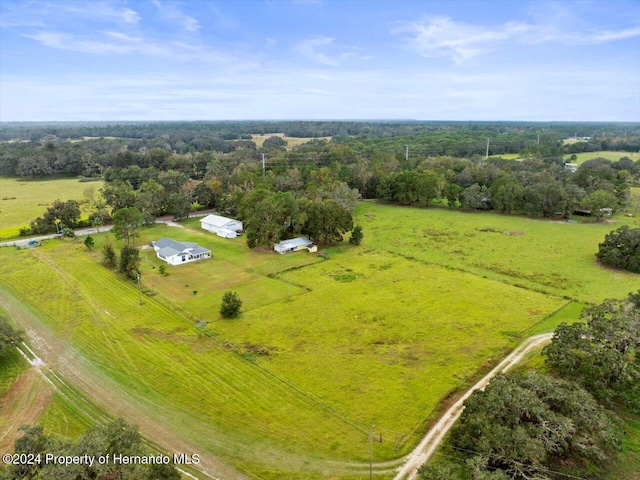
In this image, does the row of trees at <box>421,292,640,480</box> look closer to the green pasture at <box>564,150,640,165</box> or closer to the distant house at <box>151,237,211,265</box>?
the distant house at <box>151,237,211,265</box>

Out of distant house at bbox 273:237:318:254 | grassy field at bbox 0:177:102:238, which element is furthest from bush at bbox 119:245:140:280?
grassy field at bbox 0:177:102:238

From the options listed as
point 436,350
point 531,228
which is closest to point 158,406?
point 436,350

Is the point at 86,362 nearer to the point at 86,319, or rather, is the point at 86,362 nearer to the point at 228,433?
the point at 86,319

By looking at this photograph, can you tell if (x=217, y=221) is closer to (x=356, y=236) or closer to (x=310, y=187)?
(x=310, y=187)

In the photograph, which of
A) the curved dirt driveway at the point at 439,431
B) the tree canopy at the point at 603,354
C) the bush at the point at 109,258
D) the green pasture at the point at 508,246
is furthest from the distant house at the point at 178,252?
the tree canopy at the point at 603,354

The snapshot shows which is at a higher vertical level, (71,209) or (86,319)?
(71,209)
